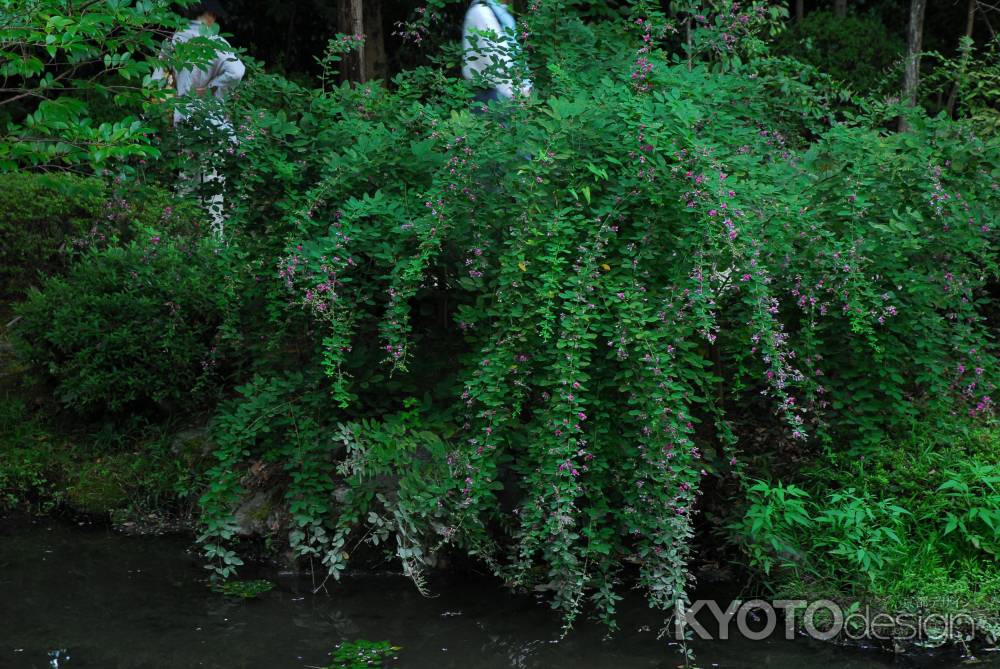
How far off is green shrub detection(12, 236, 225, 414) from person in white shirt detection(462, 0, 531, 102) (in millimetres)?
1856

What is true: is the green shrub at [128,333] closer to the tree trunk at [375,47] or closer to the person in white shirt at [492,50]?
the person in white shirt at [492,50]

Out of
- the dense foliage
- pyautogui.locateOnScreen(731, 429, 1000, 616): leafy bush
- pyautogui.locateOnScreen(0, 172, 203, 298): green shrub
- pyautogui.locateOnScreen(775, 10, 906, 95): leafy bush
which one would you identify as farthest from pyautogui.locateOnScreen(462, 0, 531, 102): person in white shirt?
pyautogui.locateOnScreen(775, 10, 906, 95): leafy bush

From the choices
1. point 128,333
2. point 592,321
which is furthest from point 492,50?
point 128,333

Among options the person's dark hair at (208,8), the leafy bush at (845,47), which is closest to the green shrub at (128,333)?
the person's dark hair at (208,8)

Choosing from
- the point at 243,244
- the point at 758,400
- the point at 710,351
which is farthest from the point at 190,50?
the point at 758,400

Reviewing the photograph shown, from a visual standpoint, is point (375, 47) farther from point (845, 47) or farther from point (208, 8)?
point (845, 47)

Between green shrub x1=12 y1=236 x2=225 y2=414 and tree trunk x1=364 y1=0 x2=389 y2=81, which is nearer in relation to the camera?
green shrub x1=12 y1=236 x2=225 y2=414

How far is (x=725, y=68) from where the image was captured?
5496 millimetres

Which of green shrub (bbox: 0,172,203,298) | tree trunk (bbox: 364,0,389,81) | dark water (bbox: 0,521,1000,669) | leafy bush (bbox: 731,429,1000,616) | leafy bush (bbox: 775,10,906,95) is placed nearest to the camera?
dark water (bbox: 0,521,1000,669)

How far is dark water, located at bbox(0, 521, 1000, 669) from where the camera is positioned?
4234 mm

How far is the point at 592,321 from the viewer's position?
4.43 metres

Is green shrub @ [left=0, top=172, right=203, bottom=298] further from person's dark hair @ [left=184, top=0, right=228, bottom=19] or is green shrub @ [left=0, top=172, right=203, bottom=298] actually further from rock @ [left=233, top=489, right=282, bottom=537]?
rock @ [left=233, top=489, right=282, bottom=537]

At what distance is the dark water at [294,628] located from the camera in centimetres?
423

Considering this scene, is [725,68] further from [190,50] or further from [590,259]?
[190,50]
